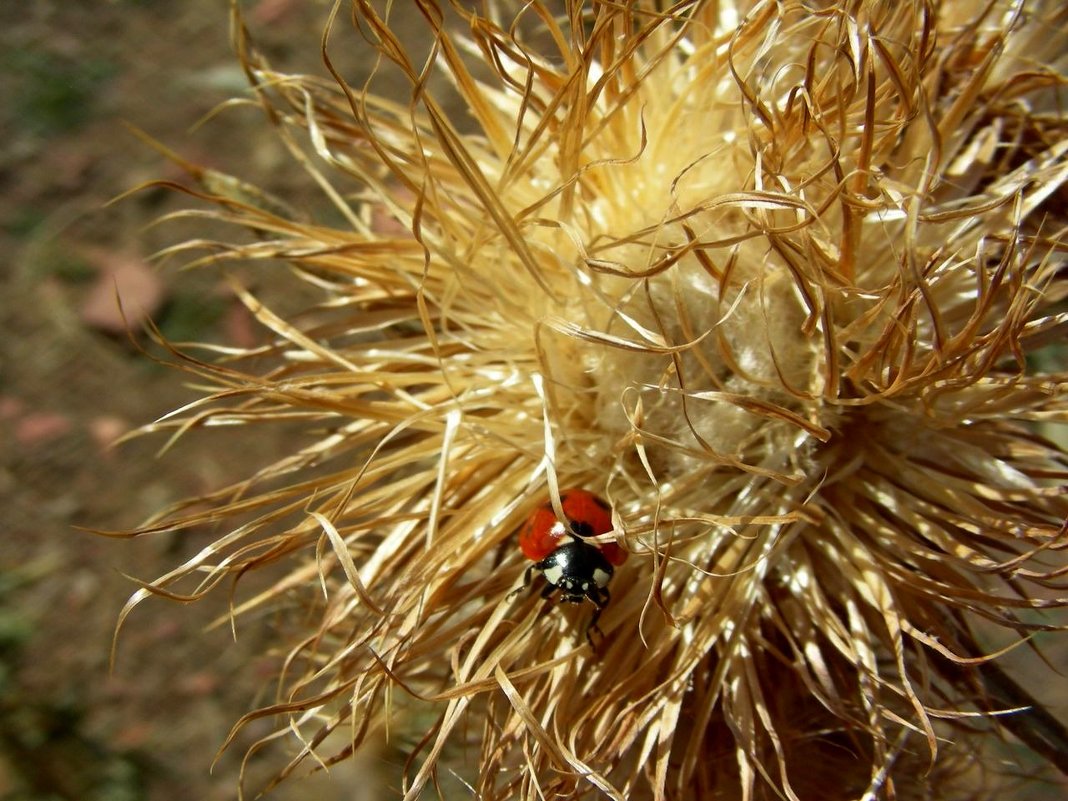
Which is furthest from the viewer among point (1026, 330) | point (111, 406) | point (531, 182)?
point (111, 406)

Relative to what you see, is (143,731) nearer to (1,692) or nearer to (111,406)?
(1,692)

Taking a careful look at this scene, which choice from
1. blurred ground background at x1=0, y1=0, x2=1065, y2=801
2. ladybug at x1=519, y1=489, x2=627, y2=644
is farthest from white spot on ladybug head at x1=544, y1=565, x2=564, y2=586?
blurred ground background at x1=0, y1=0, x2=1065, y2=801

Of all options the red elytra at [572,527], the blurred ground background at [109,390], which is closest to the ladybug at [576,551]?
the red elytra at [572,527]

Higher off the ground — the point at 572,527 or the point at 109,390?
the point at 109,390

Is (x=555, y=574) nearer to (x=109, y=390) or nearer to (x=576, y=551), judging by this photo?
(x=576, y=551)

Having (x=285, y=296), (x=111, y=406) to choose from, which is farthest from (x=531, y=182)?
(x=111, y=406)

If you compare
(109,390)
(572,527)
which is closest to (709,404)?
(572,527)

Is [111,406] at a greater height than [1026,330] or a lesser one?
greater

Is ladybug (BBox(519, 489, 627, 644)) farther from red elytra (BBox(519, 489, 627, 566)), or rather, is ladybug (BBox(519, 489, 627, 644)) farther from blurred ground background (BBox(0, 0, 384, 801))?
blurred ground background (BBox(0, 0, 384, 801))
